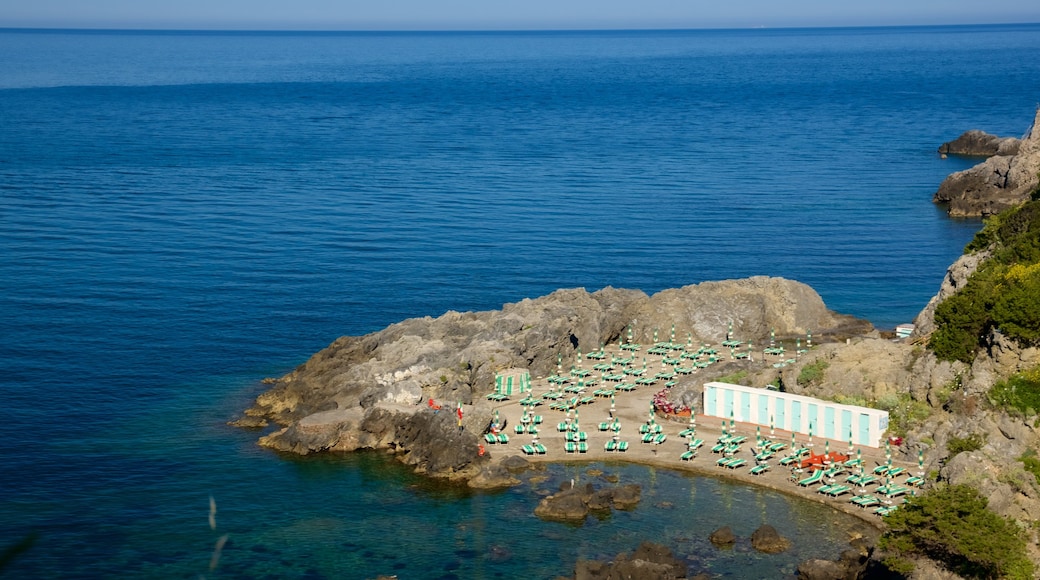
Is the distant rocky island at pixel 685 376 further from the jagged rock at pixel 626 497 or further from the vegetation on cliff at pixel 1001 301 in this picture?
A: the jagged rock at pixel 626 497

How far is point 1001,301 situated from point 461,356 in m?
29.9

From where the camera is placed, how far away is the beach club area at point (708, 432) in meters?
56.0

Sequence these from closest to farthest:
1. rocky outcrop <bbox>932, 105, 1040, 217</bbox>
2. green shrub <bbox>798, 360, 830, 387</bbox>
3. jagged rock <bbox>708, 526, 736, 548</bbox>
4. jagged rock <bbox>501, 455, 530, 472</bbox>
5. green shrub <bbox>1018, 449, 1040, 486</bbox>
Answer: green shrub <bbox>1018, 449, 1040, 486</bbox>
jagged rock <bbox>708, 526, 736, 548</bbox>
jagged rock <bbox>501, 455, 530, 472</bbox>
green shrub <bbox>798, 360, 830, 387</bbox>
rocky outcrop <bbox>932, 105, 1040, 217</bbox>

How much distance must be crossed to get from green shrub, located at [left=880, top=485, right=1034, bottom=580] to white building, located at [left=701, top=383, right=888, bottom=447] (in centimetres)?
1659

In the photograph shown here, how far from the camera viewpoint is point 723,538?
5059cm

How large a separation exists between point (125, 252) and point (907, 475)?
7316 cm

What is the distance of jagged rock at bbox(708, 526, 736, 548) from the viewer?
1988 inches

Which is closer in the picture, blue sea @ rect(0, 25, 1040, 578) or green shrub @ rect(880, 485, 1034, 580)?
green shrub @ rect(880, 485, 1034, 580)

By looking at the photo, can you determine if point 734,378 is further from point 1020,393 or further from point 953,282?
point 1020,393

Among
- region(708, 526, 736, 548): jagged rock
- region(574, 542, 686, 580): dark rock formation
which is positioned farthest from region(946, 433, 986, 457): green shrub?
region(574, 542, 686, 580): dark rock formation

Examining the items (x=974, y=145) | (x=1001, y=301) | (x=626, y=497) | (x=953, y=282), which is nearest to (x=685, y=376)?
(x=953, y=282)

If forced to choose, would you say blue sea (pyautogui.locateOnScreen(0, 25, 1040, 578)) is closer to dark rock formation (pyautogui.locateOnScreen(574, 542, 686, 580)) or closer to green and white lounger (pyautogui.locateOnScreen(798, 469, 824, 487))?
dark rock formation (pyautogui.locateOnScreen(574, 542, 686, 580))

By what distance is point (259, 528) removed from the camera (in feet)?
177

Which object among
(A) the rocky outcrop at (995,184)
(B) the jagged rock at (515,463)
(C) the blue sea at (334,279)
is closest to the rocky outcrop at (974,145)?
(C) the blue sea at (334,279)
